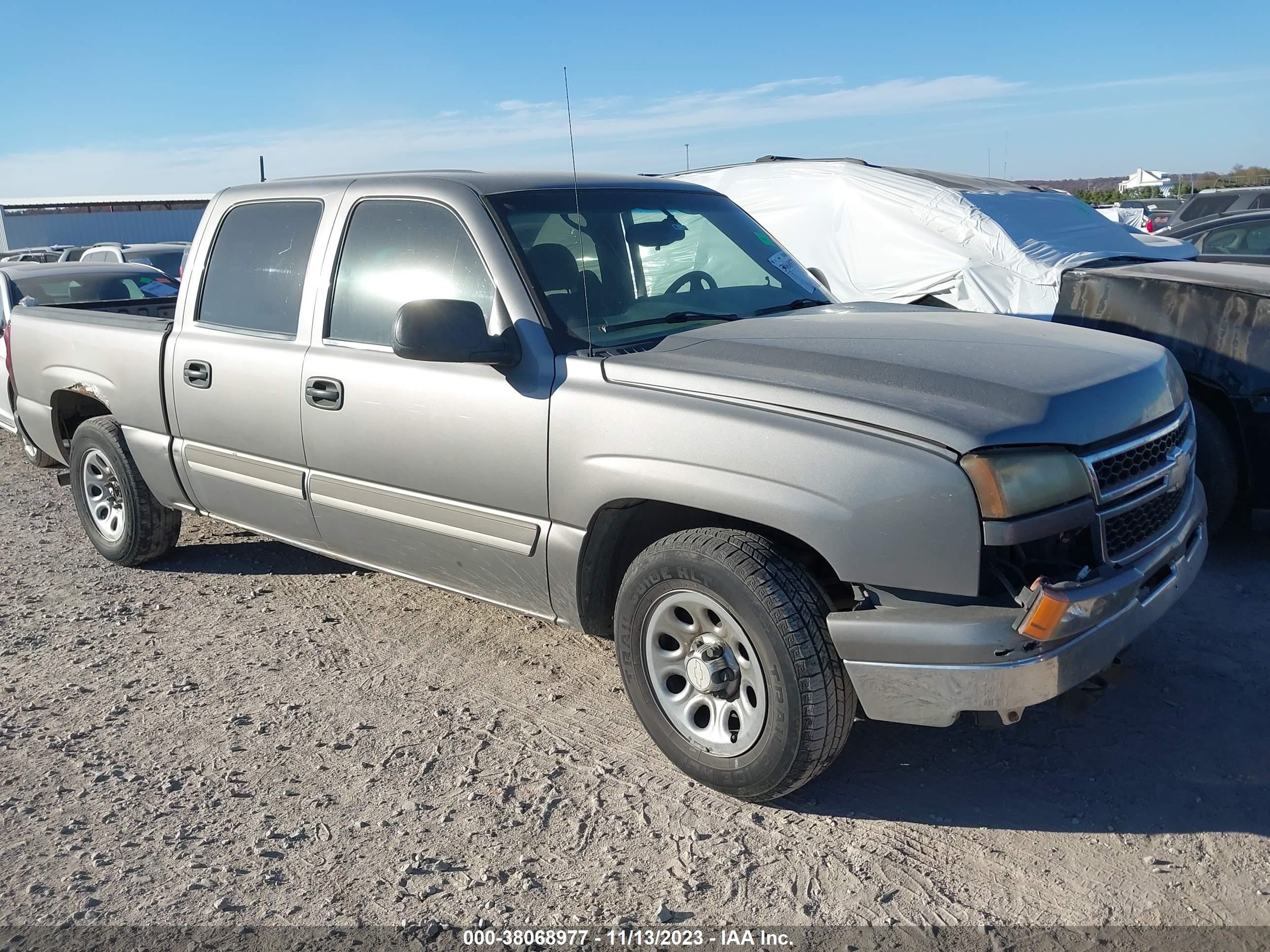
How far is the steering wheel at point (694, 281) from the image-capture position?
4.12 metres

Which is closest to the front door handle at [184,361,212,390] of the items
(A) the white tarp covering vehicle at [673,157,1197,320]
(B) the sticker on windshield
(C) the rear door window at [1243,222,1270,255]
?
(B) the sticker on windshield

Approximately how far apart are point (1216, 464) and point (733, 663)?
3.10m

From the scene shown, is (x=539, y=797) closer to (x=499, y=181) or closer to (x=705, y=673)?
(x=705, y=673)

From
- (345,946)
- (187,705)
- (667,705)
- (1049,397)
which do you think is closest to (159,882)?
(345,946)

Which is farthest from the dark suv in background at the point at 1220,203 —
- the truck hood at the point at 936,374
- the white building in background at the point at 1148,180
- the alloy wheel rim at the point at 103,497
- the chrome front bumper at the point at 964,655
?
the white building in background at the point at 1148,180

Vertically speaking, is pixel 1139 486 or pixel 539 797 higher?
pixel 1139 486

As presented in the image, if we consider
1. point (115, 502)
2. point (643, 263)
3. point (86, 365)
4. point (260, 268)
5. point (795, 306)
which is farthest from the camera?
point (115, 502)

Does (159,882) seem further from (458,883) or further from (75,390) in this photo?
(75,390)

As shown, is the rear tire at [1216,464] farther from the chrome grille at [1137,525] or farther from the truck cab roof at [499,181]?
the truck cab roof at [499,181]

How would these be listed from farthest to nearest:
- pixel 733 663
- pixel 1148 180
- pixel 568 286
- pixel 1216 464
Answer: pixel 1148 180, pixel 1216 464, pixel 568 286, pixel 733 663

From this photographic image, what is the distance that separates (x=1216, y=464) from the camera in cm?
509

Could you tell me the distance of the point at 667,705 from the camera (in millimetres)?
3457

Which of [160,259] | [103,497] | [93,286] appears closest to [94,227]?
[160,259]

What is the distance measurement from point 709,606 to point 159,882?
5.69ft
